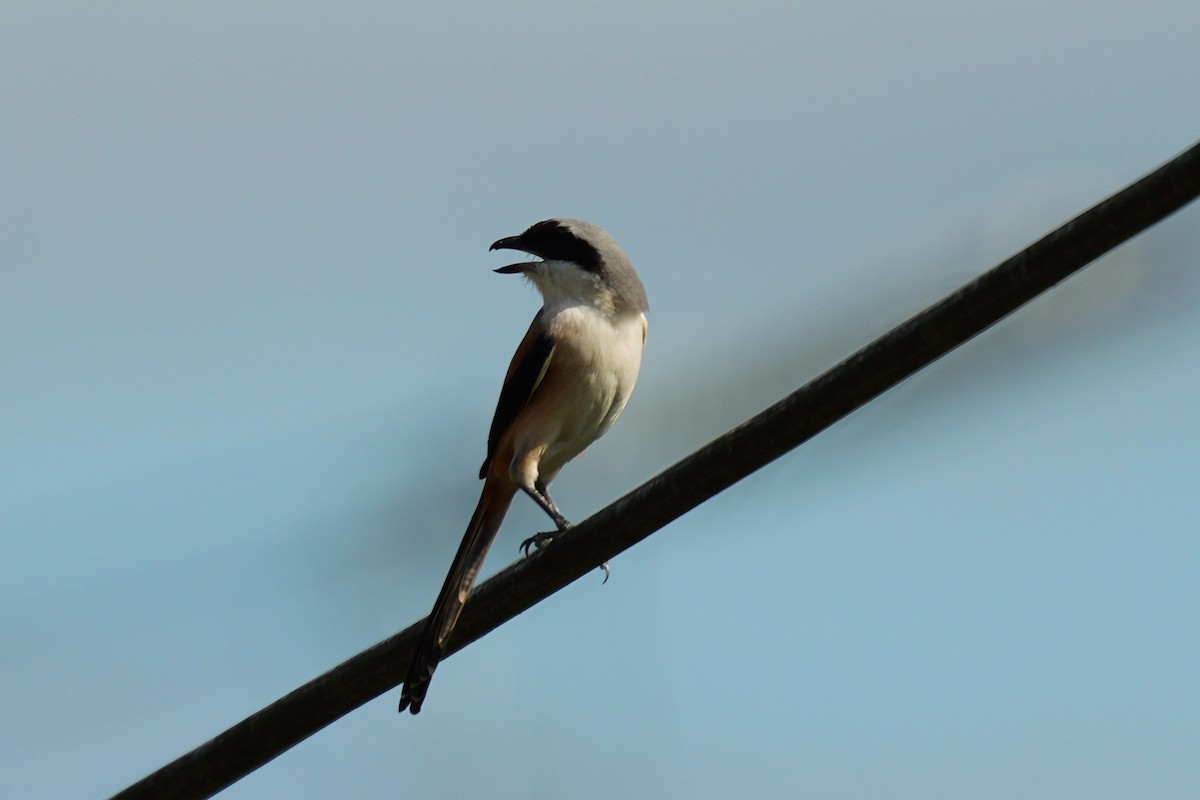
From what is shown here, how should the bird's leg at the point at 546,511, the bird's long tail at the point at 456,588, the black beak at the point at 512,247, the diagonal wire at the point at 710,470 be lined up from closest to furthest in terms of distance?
1. the diagonal wire at the point at 710,470
2. the bird's long tail at the point at 456,588
3. the bird's leg at the point at 546,511
4. the black beak at the point at 512,247

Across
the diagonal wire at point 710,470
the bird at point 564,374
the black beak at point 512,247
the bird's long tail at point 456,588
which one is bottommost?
the diagonal wire at point 710,470

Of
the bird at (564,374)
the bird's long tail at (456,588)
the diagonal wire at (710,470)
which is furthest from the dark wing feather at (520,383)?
the diagonal wire at (710,470)

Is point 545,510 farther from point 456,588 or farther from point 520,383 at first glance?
point 456,588

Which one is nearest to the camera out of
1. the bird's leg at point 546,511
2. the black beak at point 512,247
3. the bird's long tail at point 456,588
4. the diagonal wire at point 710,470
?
the diagonal wire at point 710,470

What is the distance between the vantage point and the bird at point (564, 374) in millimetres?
5957

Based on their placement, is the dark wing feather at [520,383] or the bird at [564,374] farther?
the dark wing feather at [520,383]

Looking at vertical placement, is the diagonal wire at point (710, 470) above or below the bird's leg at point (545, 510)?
below

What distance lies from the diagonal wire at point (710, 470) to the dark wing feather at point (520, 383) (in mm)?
2077

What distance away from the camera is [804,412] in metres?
3.18

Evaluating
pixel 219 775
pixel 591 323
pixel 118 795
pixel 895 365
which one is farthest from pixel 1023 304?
pixel 591 323

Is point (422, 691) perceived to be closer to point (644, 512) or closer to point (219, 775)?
point (219, 775)

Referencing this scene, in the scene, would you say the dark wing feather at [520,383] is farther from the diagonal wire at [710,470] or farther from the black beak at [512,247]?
the diagonal wire at [710,470]

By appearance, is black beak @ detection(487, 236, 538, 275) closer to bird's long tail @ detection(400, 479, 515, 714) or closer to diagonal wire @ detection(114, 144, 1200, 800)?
bird's long tail @ detection(400, 479, 515, 714)

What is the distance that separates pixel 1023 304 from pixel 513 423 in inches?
135
